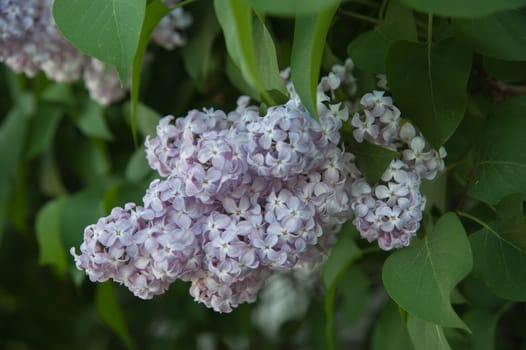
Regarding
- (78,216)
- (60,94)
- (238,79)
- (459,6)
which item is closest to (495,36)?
(459,6)

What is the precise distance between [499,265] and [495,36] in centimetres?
18

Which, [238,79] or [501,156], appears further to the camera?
[238,79]

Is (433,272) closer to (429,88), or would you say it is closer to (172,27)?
(429,88)

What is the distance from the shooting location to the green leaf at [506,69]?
64cm

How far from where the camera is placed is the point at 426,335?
1.94 ft

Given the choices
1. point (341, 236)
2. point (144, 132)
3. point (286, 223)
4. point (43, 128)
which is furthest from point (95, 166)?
point (286, 223)

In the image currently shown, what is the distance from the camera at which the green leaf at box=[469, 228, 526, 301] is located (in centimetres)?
58

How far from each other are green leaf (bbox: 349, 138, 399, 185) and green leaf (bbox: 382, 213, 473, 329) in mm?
63

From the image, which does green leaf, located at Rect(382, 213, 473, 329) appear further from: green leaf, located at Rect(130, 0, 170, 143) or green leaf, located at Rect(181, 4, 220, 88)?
green leaf, located at Rect(181, 4, 220, 88)

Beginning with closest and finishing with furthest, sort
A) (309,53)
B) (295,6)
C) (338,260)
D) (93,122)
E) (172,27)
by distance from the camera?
(295,6) < (309,53) < (338,260) < (172,27) < (93,122)

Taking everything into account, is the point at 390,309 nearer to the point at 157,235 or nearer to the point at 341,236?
the point at 341,236

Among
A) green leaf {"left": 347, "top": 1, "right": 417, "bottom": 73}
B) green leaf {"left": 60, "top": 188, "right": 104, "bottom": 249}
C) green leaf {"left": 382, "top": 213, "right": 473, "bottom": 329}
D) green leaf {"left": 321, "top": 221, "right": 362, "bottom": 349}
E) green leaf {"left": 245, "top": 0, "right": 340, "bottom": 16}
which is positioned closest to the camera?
green leaf {"left": 245, "top": 0, "right": 340, "bottom": 16}

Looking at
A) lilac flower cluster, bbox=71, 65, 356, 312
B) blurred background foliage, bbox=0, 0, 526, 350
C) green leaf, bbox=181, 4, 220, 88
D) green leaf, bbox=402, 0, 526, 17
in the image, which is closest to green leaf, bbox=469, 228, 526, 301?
→ blurred background foliage, bbox=0, 0, 526, 350

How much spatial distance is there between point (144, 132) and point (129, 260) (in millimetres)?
317
